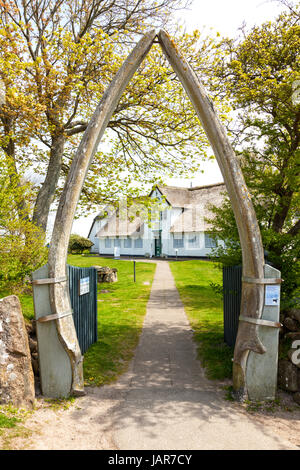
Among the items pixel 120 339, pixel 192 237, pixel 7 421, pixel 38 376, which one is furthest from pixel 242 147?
pixel 192 237

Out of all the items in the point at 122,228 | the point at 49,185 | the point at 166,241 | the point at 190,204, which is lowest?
the point at 166,241

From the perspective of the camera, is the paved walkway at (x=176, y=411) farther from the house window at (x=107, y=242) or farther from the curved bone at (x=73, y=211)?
the house window at (x=107, y=242)

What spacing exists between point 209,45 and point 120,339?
1093cm

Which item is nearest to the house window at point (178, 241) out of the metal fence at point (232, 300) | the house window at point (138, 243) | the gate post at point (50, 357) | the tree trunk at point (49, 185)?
the house window at point (138, 243)

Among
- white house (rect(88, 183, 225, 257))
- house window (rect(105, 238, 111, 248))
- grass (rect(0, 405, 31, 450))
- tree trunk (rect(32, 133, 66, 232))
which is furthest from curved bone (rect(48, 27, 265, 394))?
house window (rect(105, 238, 111, 248))

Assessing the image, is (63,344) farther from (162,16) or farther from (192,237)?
(192,237)

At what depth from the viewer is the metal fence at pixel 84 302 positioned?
714cm

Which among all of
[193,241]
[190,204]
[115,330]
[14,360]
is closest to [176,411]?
[14,360]

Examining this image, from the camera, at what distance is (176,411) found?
5.20 meters

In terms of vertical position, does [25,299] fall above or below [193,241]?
below

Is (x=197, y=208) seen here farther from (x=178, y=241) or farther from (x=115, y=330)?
(x=115, y=330)

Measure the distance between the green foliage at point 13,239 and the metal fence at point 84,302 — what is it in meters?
1.99

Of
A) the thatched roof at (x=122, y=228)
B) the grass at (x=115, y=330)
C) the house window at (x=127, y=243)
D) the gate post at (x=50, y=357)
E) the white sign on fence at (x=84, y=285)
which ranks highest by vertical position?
the thatched roof at (x=122, y=228)

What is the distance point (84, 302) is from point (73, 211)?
302 cm
